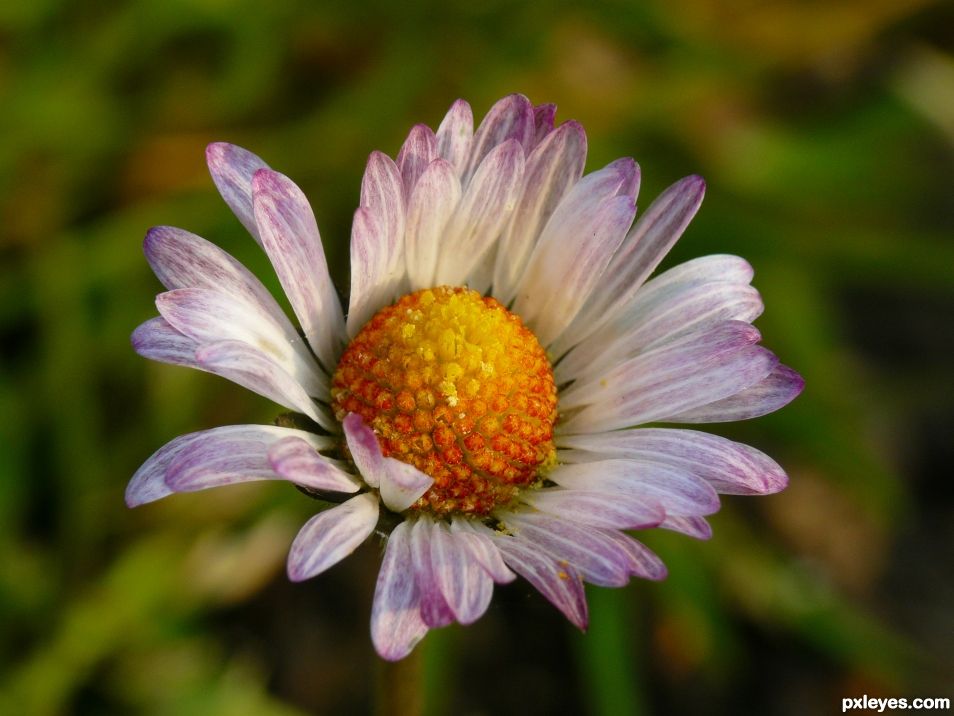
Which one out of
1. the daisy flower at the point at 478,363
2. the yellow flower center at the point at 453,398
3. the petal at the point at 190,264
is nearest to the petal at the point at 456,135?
the daisy flower at the point at 478,363

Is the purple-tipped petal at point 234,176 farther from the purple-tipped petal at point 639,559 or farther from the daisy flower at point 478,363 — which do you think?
the purple-tipped petal at point 639,559

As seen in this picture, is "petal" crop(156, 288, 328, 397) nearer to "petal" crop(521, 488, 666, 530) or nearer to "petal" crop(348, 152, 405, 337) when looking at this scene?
"petal" crop(348, 152, 405, 337)

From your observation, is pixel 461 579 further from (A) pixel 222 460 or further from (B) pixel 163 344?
(B) pixel 163 344

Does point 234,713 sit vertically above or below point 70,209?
below

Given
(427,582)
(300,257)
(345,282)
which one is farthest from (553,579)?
(345,282)

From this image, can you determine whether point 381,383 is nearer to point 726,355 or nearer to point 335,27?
point 726,355

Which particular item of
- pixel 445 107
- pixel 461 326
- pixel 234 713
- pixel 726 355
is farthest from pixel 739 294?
pixel 445 107

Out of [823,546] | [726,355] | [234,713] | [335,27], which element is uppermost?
[335,27]

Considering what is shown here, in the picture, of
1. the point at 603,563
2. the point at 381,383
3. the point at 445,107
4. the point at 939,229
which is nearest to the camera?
the point at 603,563
